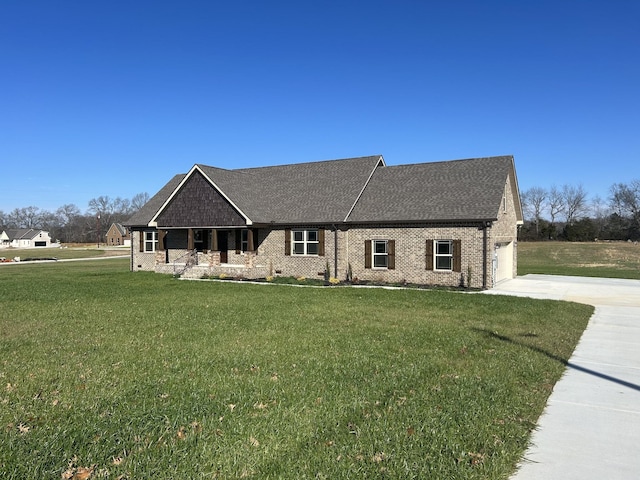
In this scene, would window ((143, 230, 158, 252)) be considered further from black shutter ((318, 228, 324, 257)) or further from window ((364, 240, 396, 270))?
window ((364, 240, 396, 270))

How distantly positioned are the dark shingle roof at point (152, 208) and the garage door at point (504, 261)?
20464mm

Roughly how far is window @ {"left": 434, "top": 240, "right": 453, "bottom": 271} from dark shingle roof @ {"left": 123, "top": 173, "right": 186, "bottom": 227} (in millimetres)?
17965

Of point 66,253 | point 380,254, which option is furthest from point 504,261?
point 66,253

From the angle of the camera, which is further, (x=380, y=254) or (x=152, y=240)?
(x=152, y=240)

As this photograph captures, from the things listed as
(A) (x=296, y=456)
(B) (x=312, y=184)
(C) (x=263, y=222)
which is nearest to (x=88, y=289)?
(C) (x=263, y=222)

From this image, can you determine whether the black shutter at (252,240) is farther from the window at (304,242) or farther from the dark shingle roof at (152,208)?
the dark shingle roof at (152,208)

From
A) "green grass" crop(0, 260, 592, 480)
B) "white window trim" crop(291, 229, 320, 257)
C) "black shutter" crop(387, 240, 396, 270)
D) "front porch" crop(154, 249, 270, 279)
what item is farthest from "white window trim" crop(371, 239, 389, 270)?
"green grass" crop(0, 260, 592, 480)

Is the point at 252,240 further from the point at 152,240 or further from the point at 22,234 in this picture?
the point at 22,234

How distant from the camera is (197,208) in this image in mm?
25469

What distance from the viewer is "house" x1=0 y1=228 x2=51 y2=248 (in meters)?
118

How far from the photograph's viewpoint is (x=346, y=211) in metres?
22.9

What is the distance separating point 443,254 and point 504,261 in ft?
15.3

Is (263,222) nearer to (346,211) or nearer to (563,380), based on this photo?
(346,211)

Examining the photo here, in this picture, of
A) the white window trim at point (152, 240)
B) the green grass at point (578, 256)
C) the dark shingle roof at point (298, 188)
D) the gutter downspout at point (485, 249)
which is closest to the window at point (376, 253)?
the dark shingle roof at point (298, 188)
